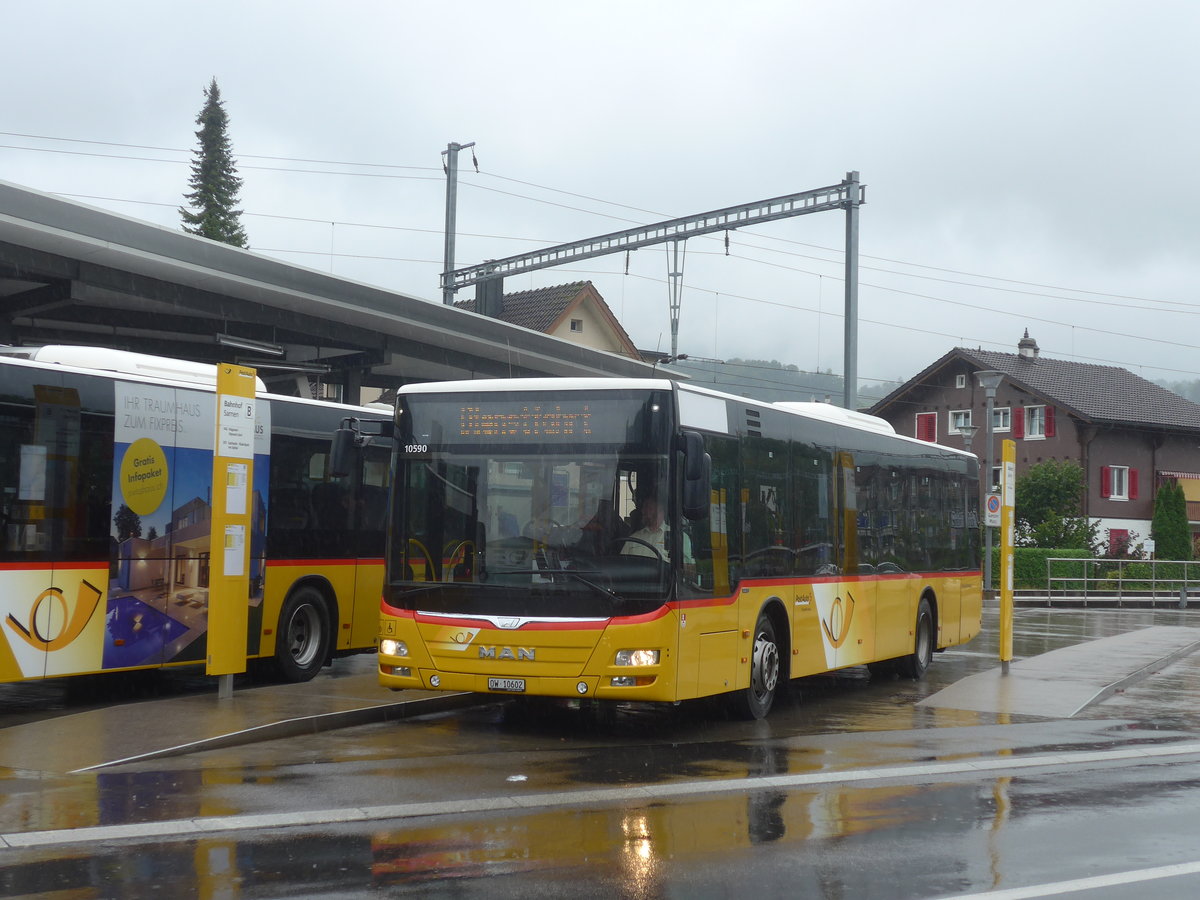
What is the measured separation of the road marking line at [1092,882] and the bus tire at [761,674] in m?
5.54

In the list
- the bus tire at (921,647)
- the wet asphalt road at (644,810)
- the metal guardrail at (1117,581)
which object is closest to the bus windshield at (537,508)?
the wet asphalt road at (644,810)

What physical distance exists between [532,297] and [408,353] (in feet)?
96.0

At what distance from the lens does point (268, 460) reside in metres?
14.0

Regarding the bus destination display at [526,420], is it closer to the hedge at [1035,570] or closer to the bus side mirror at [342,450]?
the bus side mirror at [342,450]

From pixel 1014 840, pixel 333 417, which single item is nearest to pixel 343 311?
pixel 333 417

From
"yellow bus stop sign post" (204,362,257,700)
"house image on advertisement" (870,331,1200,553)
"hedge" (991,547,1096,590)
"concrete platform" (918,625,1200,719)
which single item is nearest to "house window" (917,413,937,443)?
"house image on advertisement" (870,331,1200,553)

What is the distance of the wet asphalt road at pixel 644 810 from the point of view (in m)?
6.50

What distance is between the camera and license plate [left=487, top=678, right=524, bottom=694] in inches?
418

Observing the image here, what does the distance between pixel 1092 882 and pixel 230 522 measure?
318 inches

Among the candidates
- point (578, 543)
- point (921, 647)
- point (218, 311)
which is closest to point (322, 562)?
point (578, 543)

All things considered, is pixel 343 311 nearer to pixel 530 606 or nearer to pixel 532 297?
pixel 530 606

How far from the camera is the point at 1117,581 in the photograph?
41344 mm

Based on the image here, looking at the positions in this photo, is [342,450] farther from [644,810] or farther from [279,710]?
[644,810]

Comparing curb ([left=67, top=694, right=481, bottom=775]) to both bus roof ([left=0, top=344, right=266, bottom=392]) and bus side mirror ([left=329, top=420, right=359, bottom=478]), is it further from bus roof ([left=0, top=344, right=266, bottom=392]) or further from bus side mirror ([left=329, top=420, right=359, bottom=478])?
bus roof ([left=0, top=344, right=266, bottom=392])
